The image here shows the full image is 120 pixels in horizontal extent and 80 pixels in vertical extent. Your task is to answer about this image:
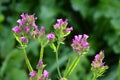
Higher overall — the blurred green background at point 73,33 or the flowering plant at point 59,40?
the blurred green background at point 73,33

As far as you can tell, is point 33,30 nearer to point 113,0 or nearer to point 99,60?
point 99,60

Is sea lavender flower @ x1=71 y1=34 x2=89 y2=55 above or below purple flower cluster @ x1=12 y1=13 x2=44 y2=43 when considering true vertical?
below

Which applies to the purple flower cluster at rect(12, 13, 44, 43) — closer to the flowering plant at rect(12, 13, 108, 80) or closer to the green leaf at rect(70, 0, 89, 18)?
the flowering plant at rect(12, 13, 108, 80)

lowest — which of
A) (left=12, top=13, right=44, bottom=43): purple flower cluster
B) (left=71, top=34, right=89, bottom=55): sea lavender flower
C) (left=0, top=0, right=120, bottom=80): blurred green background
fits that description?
(left=71, top=34, right=89, bottom=55): sea lavender flower

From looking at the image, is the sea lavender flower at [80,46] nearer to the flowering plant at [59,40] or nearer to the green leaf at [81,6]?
the flowering plant at [59,40]

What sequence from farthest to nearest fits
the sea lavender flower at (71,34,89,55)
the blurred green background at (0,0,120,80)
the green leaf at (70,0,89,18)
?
the green leaf at (70,0,89,18)
the blurred green background at (0,0,120,80)
the sea lavender flower at (71,34,89,55)

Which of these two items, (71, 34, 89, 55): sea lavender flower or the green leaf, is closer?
(71, 34, 89, 55): sea lavender flower

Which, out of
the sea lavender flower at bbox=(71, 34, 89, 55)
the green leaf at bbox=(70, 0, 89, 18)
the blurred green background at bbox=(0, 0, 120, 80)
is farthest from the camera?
the green leaf at bbox=(70, 0, 89, 18)

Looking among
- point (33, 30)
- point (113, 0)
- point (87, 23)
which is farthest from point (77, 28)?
point (33, 30)

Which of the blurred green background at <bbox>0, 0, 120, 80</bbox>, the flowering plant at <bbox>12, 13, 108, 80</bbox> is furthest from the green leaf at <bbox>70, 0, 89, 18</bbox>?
the flowering plant at <bbox>12, 13, 108, 80</bbox>

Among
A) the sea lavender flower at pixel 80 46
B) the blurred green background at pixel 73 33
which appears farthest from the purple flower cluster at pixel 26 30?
the blurred green background at pixel 73 33
